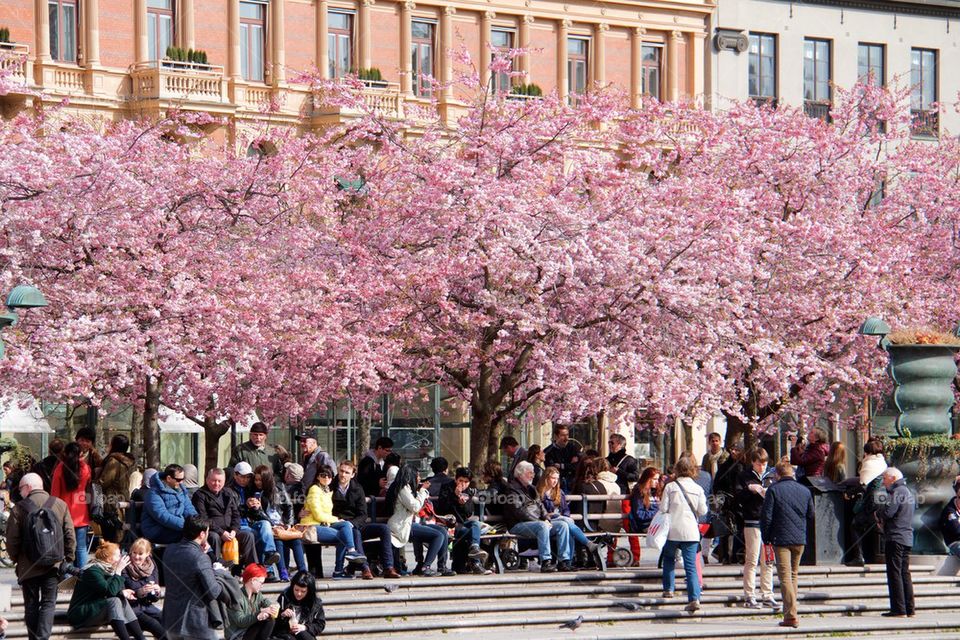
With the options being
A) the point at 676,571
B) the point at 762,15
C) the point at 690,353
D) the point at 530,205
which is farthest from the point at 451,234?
the point at 762,15

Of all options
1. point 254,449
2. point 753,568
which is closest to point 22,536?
point 254,449

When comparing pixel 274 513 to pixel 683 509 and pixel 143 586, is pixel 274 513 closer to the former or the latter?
pixel 143 586

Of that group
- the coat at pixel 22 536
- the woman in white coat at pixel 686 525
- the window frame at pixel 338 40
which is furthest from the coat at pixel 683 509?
the window frame at pixel 338 40

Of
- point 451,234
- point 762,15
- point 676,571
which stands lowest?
point 676,571

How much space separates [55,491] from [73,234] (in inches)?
262

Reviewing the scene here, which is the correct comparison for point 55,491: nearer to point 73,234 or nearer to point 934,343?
point 73,234

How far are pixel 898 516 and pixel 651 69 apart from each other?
31.9 metres

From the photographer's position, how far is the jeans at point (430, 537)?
26516mm

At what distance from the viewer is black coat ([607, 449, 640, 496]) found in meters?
30.1

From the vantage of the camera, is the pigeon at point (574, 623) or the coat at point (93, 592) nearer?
the coat at point (93, 592)

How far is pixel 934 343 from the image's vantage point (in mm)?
29203

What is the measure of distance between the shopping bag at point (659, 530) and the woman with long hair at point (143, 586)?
5.92 meters

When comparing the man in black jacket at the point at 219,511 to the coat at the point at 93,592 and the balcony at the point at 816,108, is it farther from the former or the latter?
the balcony at the point at 816,108

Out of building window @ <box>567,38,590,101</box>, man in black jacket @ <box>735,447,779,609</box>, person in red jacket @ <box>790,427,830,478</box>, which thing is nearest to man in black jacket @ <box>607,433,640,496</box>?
person in red jacket @ <box>790,427,830,478</box>
